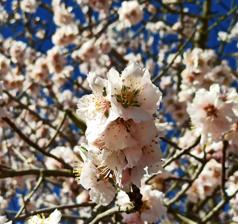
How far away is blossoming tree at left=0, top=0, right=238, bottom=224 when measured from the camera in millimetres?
1732

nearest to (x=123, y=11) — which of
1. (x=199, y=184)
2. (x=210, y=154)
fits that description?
(x=199, y=184)

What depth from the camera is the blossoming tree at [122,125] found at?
173 centimetres

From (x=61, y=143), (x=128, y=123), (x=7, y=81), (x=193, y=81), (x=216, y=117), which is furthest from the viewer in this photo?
(x=61, y=143)

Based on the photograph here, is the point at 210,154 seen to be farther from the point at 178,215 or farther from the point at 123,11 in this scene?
the point at 123,11

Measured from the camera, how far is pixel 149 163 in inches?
69.2

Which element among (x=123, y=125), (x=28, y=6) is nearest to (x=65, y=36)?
(x=28, y=6)

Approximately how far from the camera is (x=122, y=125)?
5.49 ft

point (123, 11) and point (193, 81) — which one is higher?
point (123, 11)

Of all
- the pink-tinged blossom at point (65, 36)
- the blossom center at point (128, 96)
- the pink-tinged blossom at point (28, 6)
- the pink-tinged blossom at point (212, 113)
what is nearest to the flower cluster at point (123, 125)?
the blossom center at point (128, 96)

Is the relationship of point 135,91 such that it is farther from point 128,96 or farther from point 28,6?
point 28,6

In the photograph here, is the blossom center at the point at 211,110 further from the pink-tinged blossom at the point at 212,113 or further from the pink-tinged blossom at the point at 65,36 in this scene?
the pink-tinged blossom at the point at 65,36

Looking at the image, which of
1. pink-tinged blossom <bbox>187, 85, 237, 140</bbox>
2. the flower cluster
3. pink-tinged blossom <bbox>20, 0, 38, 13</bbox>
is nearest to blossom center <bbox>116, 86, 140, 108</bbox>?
the flower cluster

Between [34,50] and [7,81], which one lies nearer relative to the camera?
[7,81]

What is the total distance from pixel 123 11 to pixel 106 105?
15.7 feet
